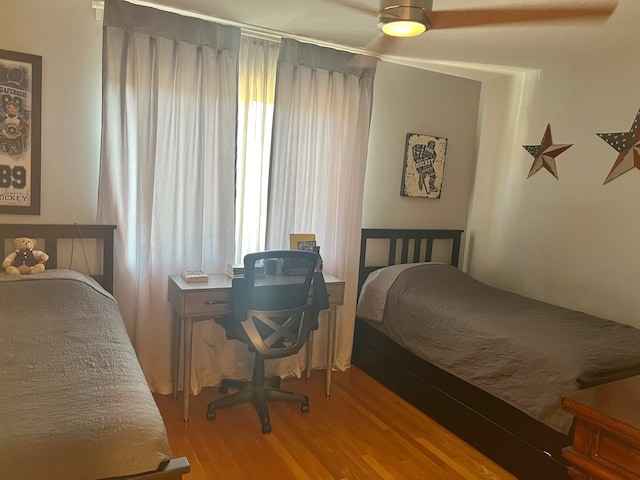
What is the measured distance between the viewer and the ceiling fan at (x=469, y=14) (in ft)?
6.53

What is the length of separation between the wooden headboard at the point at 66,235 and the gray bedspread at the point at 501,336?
67.0 inches

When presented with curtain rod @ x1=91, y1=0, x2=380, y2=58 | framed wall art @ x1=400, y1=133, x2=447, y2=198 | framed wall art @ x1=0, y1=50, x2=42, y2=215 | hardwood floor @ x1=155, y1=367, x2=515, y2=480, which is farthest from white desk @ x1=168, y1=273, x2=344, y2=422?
framed wall art @ x1=400, y1=133, x2=447, y2=198

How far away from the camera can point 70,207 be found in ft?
8.74

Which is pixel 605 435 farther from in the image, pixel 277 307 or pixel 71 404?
pixel 277 307

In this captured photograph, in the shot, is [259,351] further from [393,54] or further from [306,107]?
[393,54]

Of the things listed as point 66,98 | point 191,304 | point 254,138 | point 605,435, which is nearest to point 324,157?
point 254,138

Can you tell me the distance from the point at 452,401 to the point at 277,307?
3.66 feet

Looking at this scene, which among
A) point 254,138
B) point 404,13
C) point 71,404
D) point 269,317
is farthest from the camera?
point 254,138

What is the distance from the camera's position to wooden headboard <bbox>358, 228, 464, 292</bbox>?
11.8 ft

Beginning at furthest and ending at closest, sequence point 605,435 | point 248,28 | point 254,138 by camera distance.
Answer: point 254,138 < point 248,28 < point 605,435

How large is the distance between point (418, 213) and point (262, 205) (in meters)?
1.35

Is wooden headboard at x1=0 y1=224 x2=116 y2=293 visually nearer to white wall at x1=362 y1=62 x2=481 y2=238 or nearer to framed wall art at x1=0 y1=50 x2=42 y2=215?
framed wall art at x1=0 y1=50 x2=42 y2=215

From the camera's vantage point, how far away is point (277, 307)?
2637 millimetres

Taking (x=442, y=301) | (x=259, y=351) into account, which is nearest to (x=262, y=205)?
(x=259, y=351)
